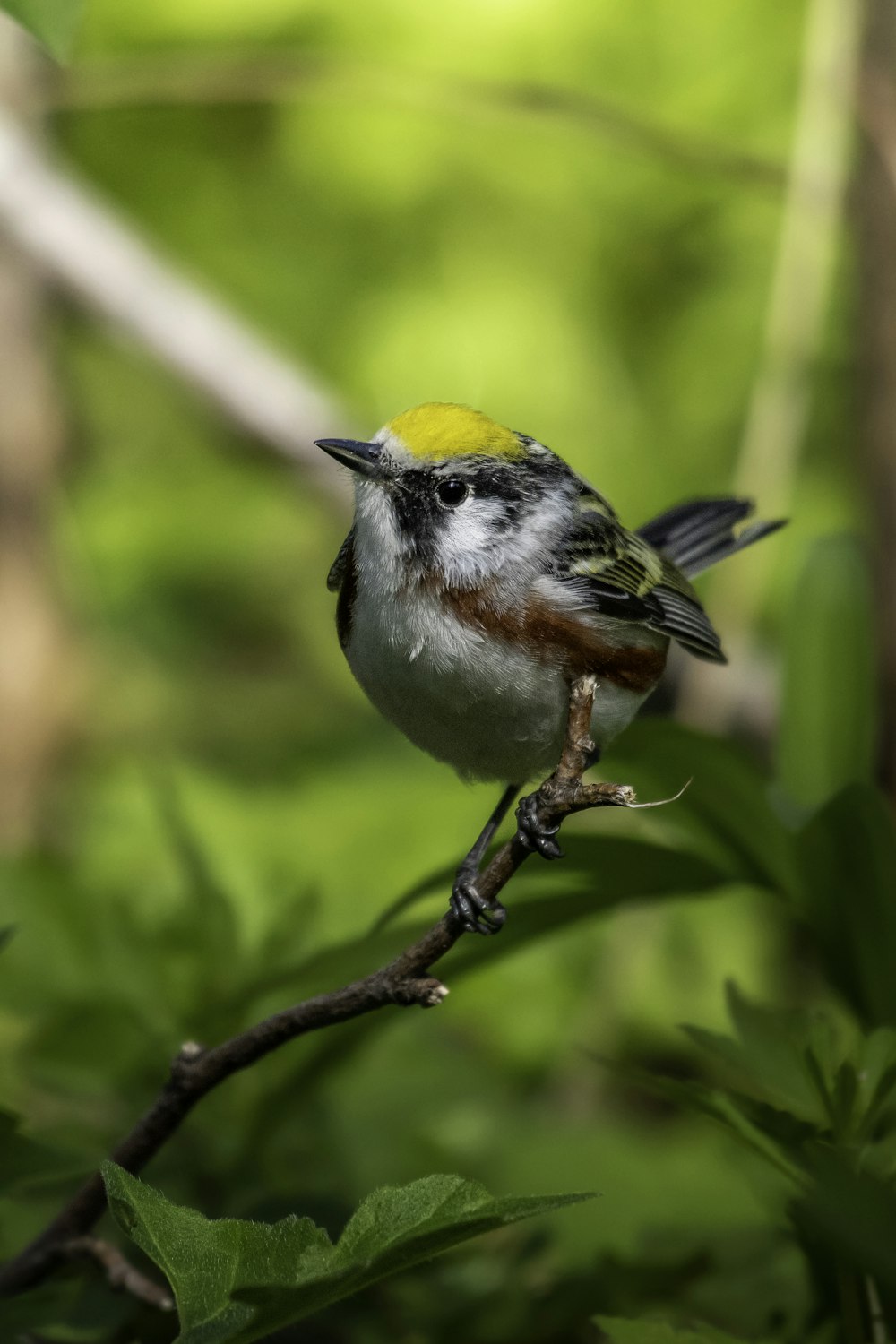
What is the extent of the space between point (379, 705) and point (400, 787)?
253cm

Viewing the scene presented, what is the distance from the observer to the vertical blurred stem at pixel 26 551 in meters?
4.70

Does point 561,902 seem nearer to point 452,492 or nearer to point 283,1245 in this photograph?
point 452,492

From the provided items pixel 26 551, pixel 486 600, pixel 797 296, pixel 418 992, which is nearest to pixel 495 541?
pixel 486 600

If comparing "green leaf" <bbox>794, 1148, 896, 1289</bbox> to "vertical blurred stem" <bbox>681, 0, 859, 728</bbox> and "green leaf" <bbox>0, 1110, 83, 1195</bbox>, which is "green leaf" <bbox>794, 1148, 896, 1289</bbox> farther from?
"vertical blurred stem" <bbox>681, 0, 859, 728</bbox>

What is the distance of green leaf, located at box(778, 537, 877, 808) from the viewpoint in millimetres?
1871

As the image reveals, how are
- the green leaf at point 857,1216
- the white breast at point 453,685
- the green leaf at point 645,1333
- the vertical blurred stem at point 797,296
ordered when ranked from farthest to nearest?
1. the vertical blurred stem at point 797,296
2. the white breast at point 453,685
3. the green leaf at point 645,1333
4. the green leaf at point 857,1216

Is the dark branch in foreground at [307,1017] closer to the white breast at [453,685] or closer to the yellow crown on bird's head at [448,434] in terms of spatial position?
the white breast at [453,685]

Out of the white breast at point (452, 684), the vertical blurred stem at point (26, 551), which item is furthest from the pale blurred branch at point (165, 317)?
the white breast at point (452, 684)

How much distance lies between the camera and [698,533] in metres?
2.35

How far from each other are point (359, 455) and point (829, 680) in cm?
74

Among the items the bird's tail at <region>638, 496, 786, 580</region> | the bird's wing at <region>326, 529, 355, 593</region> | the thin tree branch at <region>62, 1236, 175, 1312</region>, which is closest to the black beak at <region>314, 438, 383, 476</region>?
the bird's wing at <region>326, 529, 355, 593</region>

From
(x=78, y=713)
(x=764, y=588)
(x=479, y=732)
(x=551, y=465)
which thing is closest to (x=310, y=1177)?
(x=479, y=732)

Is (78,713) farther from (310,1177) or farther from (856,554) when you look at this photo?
(856,554)

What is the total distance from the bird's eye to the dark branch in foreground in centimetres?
51
